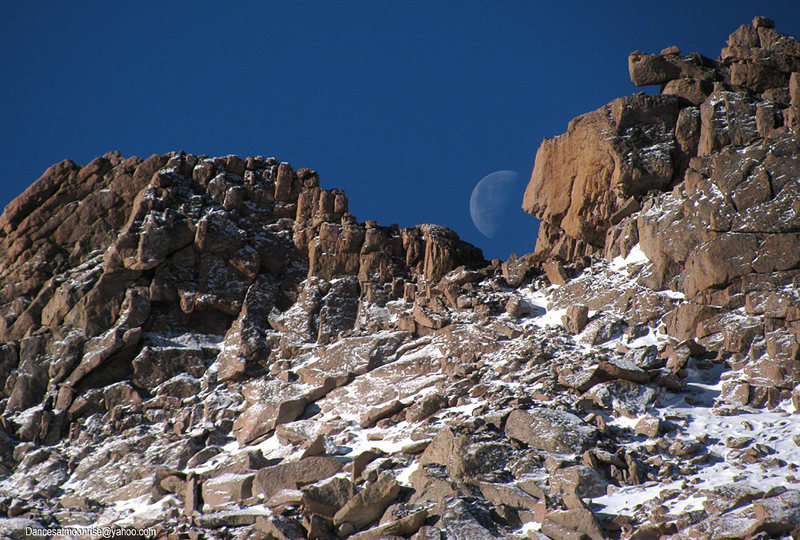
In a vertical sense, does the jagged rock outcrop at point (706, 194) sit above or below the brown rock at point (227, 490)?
above

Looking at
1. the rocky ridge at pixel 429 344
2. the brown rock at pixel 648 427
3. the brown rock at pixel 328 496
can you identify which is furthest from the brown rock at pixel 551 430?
the brown rock at pixel 328 496

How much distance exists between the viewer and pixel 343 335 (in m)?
42.0

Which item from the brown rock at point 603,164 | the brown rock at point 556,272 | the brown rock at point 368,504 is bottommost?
the brown rock at point 368,504

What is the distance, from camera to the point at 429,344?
39219mm

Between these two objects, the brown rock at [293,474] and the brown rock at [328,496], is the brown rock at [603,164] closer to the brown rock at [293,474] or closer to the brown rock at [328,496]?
the brown rock at [293,474]

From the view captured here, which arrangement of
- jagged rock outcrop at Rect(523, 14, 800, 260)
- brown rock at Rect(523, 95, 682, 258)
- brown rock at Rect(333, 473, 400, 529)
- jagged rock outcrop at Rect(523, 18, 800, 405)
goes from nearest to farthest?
brown rock at Rect(333, 473, 400, 529) < jagged rock outcrop at Rect(523, 18, 800, 405) < jagged rock outcrop at Rect(523, 14, 800, 260) < brown rock at Rect(523, 95, 682, 258)

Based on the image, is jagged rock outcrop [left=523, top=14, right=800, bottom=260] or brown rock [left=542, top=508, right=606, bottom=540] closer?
brown rock [left=542, top=508, right=606, bottom=540]

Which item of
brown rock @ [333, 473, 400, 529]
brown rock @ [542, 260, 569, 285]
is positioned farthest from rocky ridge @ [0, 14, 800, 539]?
brown rock @ [542, 260, 569, 285]

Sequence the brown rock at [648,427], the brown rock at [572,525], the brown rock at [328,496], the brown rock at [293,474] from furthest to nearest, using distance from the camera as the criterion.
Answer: the brown rock at [293,474]
the brown rock at [648,427]
the brown rock at [328,496]
the brown rock at [572,525]

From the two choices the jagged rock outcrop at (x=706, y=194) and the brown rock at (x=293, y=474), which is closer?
the brown rock at (x=293, y=474)

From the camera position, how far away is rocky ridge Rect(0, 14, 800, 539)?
24875 mm

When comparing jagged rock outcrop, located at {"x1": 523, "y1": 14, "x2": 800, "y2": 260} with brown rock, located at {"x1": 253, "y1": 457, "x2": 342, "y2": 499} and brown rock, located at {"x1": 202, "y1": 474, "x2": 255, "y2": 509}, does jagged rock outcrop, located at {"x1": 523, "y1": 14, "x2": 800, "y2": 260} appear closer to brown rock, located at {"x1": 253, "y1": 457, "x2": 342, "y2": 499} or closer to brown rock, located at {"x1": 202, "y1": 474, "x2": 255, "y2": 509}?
brown rock, located at {"x1": 253, "y1": 457, "x2": 342, "y2": 499}

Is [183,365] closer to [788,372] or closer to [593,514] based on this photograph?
[593,514]

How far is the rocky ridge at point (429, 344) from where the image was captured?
24875 mm
